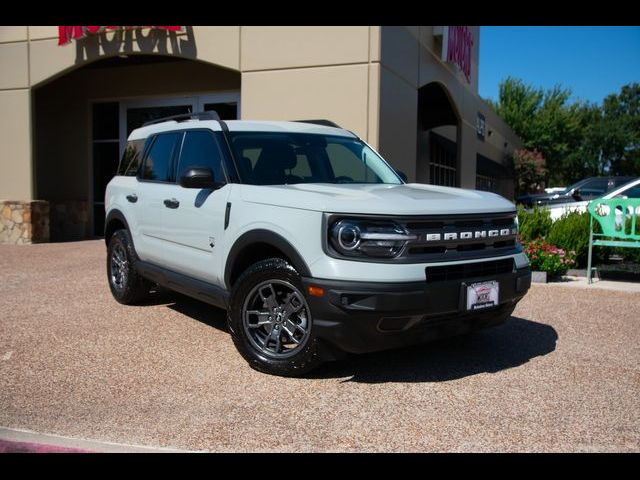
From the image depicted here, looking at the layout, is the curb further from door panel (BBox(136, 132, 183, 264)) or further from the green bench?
the green bench

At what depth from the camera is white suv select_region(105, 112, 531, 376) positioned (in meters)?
3.98

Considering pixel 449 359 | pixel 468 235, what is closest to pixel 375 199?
pixel 468 235

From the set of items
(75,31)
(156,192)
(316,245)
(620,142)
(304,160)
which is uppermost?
(620,142)

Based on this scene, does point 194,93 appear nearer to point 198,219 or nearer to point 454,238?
point 198,219

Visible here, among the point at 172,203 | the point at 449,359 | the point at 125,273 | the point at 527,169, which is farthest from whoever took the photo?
the point at 527,169

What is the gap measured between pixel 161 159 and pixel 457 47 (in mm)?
10821

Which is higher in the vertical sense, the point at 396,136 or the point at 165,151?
the point at 396,136

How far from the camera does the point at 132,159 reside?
6844mm

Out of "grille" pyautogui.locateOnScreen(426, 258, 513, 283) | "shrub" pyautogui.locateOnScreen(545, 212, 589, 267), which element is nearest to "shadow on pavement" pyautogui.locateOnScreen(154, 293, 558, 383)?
"grille" pyautogui.locateOnScreen(426, 258, 513, 283)

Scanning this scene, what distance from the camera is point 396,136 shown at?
1122cm

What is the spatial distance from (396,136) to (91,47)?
22.0 feet
